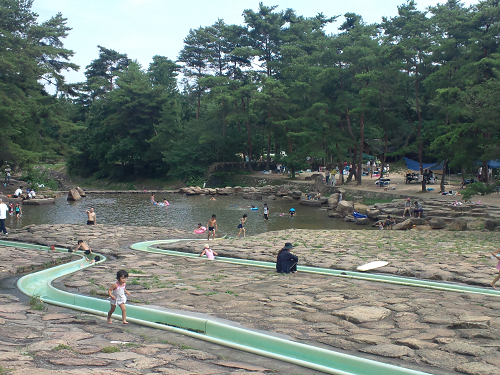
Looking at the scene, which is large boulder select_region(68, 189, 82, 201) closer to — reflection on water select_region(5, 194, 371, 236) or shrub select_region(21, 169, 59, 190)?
reflection on water select_region(5, 194, 371, 236)

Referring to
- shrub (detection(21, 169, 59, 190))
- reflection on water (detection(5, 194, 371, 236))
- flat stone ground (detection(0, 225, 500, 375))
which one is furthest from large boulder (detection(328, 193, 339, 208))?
shrub (detection(21, 169, 59, 190))

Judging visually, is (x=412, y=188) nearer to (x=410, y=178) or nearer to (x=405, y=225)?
(x=410, y=178)

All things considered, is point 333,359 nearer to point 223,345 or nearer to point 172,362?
point 223,345

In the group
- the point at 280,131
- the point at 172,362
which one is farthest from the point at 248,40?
the point at 172,362

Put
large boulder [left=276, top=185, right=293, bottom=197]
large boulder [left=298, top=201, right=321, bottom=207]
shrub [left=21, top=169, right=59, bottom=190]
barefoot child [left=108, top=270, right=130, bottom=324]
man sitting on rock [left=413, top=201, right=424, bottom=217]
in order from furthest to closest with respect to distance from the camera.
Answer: large boulder [left=276, top=185, right=293, bottom=197], shrub [left=21, top=169, right=59, bottom=190], large boulder [left=298, top=201, right=321, bottom=207], man sitting on rock [left=413, top=201, right=424, bottom=217], barefoot child [left=108, top=270, right=130, bottom=324]

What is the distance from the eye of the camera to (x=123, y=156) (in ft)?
193

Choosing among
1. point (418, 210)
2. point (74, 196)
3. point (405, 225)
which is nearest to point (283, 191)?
point (418, 210)

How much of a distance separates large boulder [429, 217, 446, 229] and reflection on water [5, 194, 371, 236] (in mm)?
4477

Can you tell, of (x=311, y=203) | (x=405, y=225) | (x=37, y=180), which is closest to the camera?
(x=405, y=225)

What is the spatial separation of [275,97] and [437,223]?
27.3m

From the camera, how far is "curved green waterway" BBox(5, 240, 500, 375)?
5777 millimetres

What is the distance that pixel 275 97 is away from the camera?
47.8 metres

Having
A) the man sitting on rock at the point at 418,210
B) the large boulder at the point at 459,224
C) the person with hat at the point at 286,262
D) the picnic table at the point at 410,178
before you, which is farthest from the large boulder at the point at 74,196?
the person with hat at the point at 286,262

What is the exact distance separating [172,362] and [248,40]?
2302 inches
